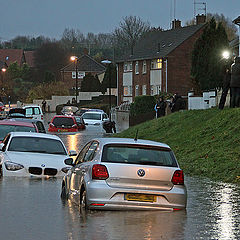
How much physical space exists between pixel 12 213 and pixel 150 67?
6715 cm

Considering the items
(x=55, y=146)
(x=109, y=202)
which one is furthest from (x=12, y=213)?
(x=55, y=146)

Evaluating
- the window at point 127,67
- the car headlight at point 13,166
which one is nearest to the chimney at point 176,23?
the window at point 127,67

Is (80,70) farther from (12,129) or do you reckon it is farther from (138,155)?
(138,155)

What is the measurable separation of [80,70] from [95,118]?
75.2 meters

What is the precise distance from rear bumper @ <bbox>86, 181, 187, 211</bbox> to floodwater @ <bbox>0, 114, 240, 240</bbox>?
134 mm

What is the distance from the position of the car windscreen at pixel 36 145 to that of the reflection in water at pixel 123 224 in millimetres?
6039

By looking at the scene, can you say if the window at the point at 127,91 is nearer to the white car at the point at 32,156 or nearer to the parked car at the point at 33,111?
the parked car at the point at 33,111

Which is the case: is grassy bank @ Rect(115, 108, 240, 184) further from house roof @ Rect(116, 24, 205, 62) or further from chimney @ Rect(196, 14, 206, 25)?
chimney @ Rect(196, 14, 206, 25)

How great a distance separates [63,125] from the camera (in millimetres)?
47844

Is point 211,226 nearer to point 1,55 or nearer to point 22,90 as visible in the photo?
point 22,90

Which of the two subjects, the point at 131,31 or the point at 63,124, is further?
the point at 131,31

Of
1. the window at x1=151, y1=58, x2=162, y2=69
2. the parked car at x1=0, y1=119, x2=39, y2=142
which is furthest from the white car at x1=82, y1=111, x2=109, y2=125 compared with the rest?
the parked car at x1=0, y1=119, x2=39, y2=142

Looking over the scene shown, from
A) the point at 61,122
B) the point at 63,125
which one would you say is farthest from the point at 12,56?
the point at 63,125

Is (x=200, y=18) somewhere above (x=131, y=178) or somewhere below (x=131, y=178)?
above
